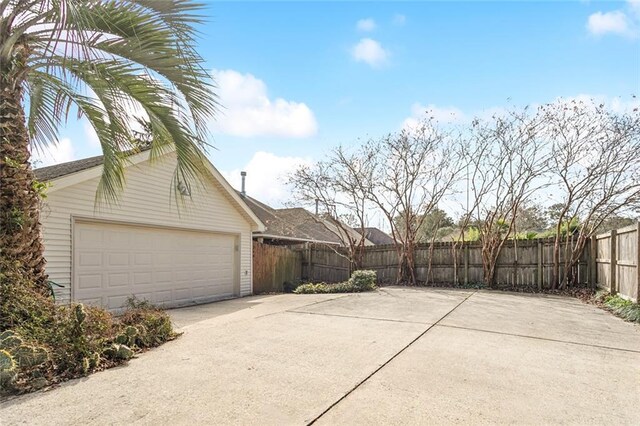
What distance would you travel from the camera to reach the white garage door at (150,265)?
294 inches

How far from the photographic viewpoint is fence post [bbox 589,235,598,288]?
10318 millimetres

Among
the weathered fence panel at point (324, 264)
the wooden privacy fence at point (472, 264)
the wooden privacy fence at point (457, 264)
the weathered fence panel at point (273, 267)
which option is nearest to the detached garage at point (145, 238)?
the weathered fence panel at point (273, 267)

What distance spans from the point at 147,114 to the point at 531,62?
319 inches

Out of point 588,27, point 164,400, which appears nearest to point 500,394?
point 164,400

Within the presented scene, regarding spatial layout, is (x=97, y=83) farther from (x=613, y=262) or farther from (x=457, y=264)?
(x=457, y=264)

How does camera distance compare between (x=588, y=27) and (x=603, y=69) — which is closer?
(x=588, y=27)

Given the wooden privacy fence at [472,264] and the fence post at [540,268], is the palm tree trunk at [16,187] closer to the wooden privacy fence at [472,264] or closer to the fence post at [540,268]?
the wooden privacy fence at [472,264]

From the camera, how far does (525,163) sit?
37.9ft

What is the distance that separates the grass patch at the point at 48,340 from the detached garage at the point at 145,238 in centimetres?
243

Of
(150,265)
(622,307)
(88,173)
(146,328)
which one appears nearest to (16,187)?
(146,328)

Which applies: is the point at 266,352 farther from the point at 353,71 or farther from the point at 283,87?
the point at 353,71

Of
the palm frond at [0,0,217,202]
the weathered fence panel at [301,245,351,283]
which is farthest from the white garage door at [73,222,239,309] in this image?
the weathered fence panel at [301,245,351,283]

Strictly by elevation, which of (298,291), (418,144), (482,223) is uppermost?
(418,144)

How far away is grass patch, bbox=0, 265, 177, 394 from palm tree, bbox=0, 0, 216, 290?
0.36 metres
